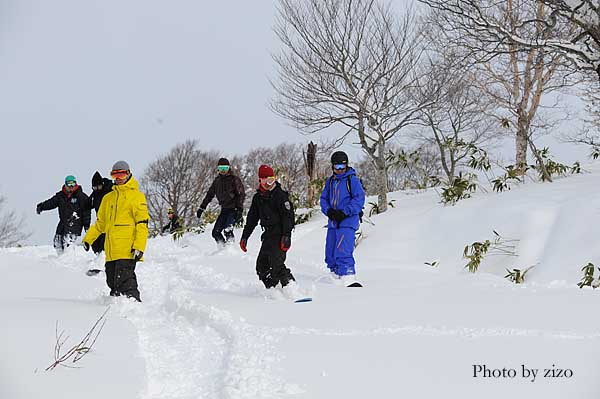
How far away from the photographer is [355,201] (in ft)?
22.0

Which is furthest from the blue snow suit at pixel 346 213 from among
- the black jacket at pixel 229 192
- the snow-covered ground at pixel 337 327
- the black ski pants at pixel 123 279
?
the black jacket at pixel 229 192

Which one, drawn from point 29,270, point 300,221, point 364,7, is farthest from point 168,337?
point 364,7

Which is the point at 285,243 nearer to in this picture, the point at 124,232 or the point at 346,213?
the point at 346,213

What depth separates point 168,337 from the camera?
14.1 feet

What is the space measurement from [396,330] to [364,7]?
10156 mm

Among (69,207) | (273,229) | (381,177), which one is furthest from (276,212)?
(381,177)

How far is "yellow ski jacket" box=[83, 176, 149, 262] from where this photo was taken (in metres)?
5.59

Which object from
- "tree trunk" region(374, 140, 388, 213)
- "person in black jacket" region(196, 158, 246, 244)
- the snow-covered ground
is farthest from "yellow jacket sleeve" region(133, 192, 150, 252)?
"tree trunk" region(374, 140, 388, 213)

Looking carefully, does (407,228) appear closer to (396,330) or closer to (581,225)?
(581,225)

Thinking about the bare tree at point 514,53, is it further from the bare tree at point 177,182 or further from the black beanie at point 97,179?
the bare tree at point 177,182

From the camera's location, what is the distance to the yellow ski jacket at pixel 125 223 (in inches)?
220

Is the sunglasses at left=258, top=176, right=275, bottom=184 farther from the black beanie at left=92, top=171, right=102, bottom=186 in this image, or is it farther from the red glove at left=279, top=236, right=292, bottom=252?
the black beanie at left=92, top=171, right=102, bottom=186

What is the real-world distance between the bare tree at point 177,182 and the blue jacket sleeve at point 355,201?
2581cm

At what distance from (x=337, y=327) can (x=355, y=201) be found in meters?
2.78
